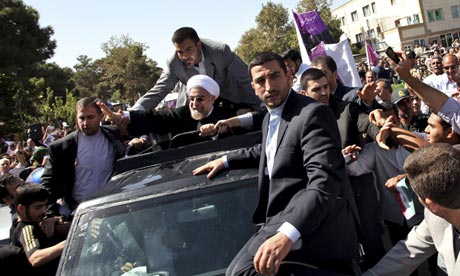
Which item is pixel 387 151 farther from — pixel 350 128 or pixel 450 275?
pixel 450 275

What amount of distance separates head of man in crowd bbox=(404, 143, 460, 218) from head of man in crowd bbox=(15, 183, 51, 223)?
2548mm

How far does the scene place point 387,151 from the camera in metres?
3.54

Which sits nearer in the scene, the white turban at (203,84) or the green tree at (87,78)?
the white turban at (203,84)

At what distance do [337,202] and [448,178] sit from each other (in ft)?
1.71

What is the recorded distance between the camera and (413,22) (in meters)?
65.6

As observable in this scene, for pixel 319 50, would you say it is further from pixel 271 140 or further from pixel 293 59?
pixel 271 140

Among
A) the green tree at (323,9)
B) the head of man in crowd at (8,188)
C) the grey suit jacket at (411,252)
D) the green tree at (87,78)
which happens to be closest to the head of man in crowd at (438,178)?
the grey suit jacket at (411,252)

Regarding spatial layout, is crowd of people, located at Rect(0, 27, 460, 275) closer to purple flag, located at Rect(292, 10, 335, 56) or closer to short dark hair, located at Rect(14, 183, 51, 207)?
short dark hair, located at Rect(14, 183, 51, 207)

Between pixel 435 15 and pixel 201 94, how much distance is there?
68166 mm

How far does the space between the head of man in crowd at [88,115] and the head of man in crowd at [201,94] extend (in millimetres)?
827

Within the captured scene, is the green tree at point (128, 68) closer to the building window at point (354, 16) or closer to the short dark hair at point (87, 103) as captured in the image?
the building window at point (354, 16)

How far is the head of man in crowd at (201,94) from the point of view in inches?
173

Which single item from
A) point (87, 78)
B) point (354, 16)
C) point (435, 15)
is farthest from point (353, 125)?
point (87, 78)

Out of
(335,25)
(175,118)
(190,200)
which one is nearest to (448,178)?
(190,200)
